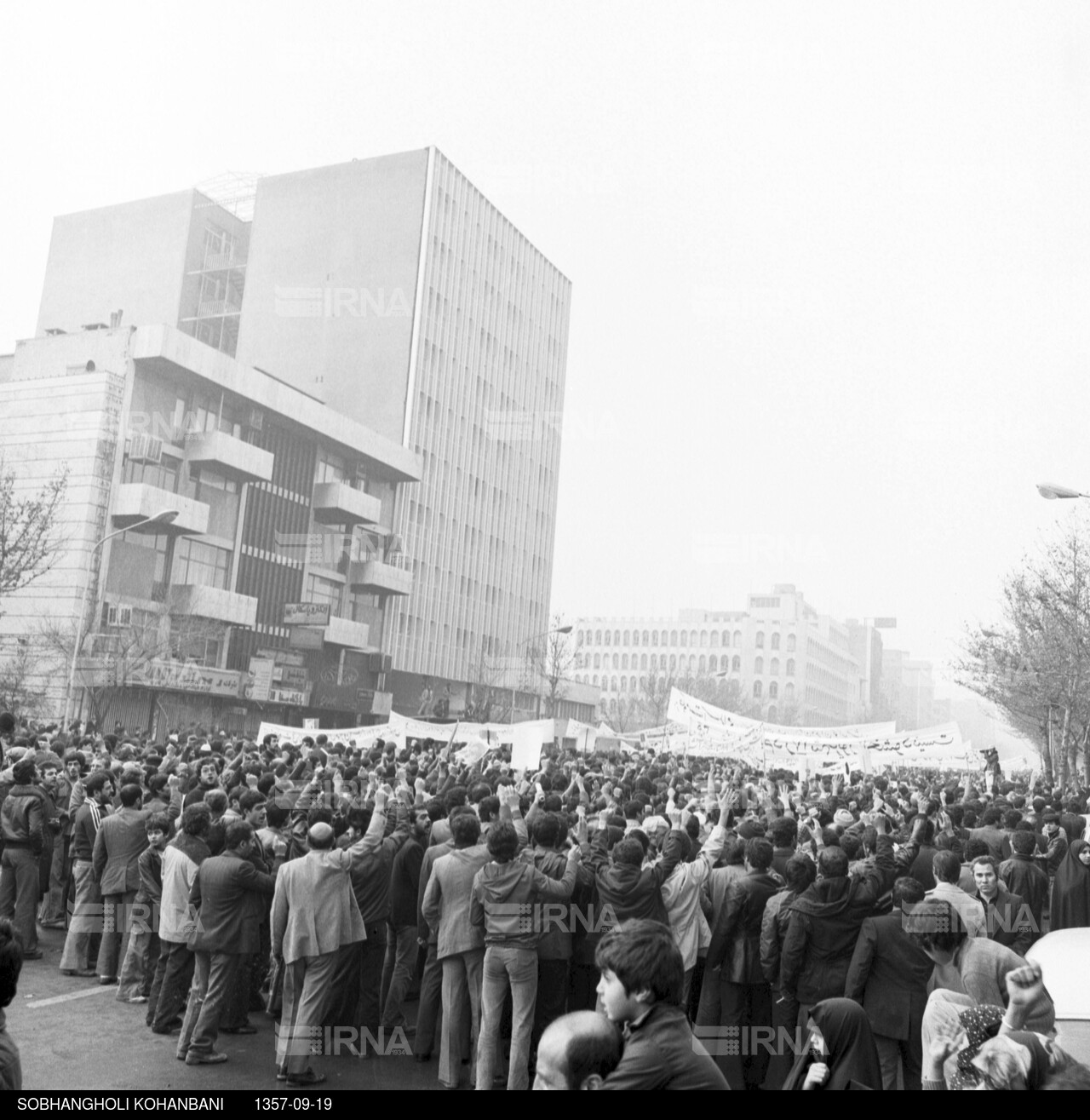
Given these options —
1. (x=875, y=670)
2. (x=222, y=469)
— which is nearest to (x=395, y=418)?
(x=222, y=469)

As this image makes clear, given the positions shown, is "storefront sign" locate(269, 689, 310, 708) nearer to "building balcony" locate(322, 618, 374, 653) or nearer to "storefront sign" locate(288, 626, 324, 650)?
"storefront sign" locate(288, 626, 324, 650)

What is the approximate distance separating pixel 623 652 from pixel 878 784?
4985 inches

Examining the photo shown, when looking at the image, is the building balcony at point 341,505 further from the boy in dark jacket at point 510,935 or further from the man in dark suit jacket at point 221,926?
the boy in dark jacket at point 510,935

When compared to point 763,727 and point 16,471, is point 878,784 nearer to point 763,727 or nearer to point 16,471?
point 763,727

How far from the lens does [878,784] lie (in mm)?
17672

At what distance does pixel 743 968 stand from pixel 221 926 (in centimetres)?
386

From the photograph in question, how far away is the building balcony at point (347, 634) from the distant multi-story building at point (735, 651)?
72.1 meters

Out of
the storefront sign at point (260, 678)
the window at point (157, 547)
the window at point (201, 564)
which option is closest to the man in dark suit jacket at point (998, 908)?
the storefront sign at point (260, 678)

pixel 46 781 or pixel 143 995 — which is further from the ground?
pixel 46 781

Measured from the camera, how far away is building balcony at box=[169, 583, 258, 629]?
5169 cm

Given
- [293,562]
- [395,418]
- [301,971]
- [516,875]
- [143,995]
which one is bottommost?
[143,995]

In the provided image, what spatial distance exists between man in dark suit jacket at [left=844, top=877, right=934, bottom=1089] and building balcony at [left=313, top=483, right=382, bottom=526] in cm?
5938

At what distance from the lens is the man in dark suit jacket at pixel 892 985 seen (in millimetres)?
6422

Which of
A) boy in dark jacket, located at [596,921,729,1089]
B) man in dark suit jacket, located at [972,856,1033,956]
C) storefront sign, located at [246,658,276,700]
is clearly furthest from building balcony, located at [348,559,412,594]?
boy in dark jacket, located at [596,921,729,1089]
